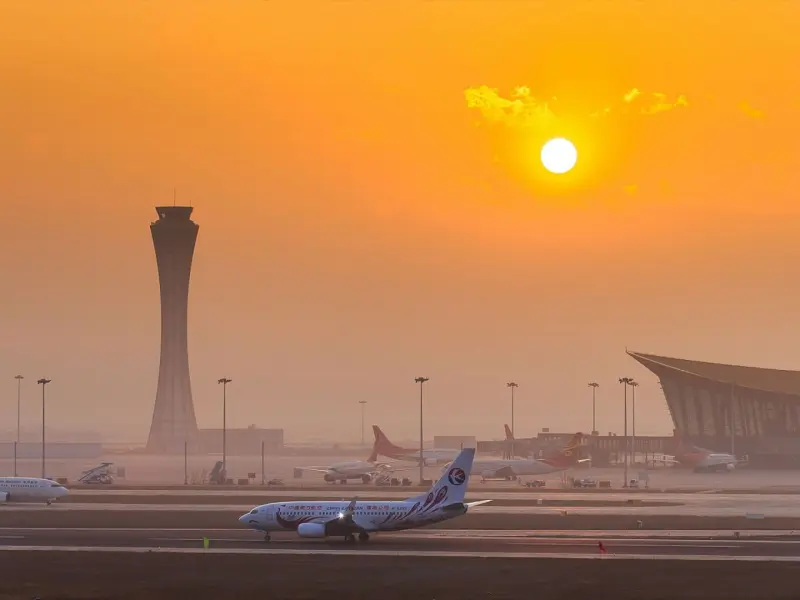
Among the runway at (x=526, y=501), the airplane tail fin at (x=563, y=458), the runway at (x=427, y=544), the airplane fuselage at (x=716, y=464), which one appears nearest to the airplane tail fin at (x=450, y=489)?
the runway at (x=427, y=544)

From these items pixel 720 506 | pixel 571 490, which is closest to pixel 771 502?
pixel 720 506

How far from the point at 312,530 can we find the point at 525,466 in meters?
91.3

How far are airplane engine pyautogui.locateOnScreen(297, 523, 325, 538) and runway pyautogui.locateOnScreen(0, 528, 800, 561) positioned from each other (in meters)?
0.63

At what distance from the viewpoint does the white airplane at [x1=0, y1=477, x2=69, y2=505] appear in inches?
4916

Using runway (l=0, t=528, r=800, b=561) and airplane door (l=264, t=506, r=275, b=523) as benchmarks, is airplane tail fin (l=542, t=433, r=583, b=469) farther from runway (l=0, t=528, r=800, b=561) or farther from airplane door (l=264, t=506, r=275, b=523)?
airplane door (l=264, t=506, r=275, b=523)

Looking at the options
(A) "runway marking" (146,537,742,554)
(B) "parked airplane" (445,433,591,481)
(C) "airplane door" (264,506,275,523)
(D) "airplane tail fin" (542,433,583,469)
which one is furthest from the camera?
(D) "airplane tail fin" (542,433,583,469)

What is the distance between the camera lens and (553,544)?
84938mm

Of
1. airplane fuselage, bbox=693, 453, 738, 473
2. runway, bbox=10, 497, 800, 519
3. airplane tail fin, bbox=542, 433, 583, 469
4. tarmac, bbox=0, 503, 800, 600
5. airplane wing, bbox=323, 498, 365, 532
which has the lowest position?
tarmac, bbox=0, 503, 800, 600

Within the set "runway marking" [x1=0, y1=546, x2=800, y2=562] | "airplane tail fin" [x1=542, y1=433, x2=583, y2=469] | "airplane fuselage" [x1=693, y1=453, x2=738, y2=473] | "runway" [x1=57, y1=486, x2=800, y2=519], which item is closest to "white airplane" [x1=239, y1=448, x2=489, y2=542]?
"runway marking" [x1=0, y1=546, x2=800, y2=562]

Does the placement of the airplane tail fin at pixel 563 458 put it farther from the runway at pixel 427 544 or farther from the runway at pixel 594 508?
the runway at pixel 427 544

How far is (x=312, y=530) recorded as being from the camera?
88625mm

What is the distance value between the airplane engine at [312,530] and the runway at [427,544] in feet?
2.07

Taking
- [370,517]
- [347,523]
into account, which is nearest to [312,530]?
[347,523]

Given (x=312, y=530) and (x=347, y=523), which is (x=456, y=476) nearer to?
(x=347, y=523)
